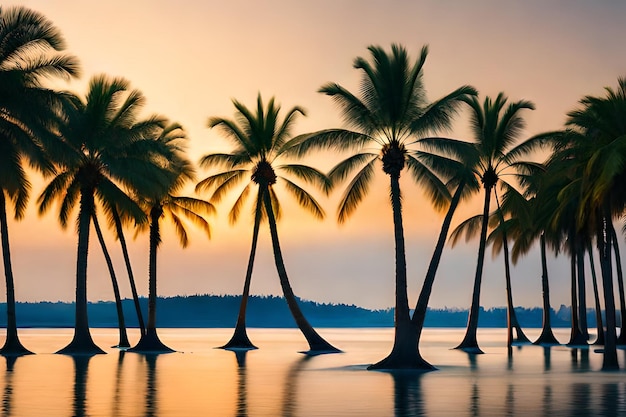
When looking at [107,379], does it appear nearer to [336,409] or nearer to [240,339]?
[336,409]

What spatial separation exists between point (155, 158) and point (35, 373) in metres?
22.5

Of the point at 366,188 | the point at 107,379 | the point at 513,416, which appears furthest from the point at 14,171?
the point at 513,416

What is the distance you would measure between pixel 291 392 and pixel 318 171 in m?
31.2

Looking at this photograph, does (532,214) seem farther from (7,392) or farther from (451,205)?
(7,392)

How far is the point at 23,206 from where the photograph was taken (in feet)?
166

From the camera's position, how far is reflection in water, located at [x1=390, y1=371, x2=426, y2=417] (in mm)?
19562

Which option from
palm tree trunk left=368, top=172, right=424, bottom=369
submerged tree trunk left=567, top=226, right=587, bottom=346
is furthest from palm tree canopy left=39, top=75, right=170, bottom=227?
submerged tree trunk left=567, top=226, right=587, bottom=346

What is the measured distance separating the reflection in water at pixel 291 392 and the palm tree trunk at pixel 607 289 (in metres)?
11.7

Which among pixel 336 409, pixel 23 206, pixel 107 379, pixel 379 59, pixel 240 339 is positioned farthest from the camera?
pixel 240 339

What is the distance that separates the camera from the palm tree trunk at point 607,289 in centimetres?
3531

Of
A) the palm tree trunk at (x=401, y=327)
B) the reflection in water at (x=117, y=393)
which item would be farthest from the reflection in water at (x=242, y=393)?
the palm tree trunk at (x=401, y=327)

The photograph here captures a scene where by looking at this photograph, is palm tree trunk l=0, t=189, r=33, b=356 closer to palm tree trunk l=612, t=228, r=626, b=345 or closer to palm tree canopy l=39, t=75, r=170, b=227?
palm tree canopy l=39, t=75, r=170, b=227

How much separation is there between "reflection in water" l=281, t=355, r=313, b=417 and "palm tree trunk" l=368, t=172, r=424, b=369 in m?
3.60

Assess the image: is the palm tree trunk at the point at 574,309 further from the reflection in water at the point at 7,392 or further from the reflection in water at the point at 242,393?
the reflection in water at the point at 7,392
